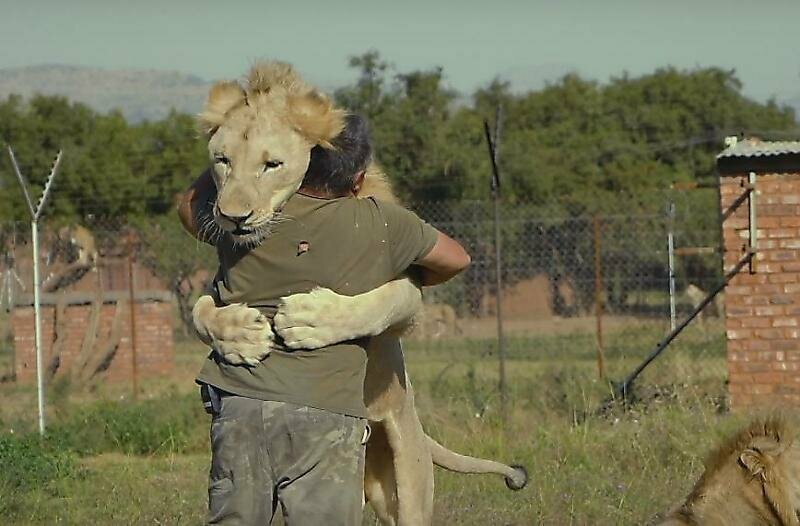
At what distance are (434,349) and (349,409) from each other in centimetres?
1526

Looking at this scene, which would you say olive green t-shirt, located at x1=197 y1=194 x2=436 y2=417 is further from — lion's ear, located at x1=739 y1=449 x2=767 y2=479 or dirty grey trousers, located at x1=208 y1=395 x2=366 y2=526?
lion's ear, located at x1=739 y1=449 x2=767 y2=479

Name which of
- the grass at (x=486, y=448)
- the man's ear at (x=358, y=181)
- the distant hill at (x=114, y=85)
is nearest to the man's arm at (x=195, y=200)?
the man's ear at (x=358, y=181)

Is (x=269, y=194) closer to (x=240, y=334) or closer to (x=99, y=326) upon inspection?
(x=240, y=334)

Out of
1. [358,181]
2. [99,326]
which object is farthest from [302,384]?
[99,326]

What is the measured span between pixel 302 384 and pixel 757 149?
25.9 ft

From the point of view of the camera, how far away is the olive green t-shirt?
166 inches

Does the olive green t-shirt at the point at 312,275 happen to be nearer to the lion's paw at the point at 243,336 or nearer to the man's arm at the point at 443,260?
the lion's paw at the point at 243,336

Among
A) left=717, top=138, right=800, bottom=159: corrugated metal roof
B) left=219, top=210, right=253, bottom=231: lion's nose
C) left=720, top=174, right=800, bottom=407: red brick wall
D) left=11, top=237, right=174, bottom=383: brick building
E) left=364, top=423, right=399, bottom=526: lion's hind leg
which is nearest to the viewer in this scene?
left=219, top=210, right=253, bottom=231: lion's nose

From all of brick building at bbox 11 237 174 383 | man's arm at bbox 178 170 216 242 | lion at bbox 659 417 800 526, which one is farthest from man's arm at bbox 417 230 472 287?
brick building at bbox 11 237 174 383

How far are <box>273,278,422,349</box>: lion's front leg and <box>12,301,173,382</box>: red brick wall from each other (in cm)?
1188

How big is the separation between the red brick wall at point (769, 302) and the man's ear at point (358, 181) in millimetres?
7135

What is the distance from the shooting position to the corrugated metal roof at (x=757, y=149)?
1105 cm

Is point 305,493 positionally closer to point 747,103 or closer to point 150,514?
point 150,514

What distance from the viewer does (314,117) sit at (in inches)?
169
